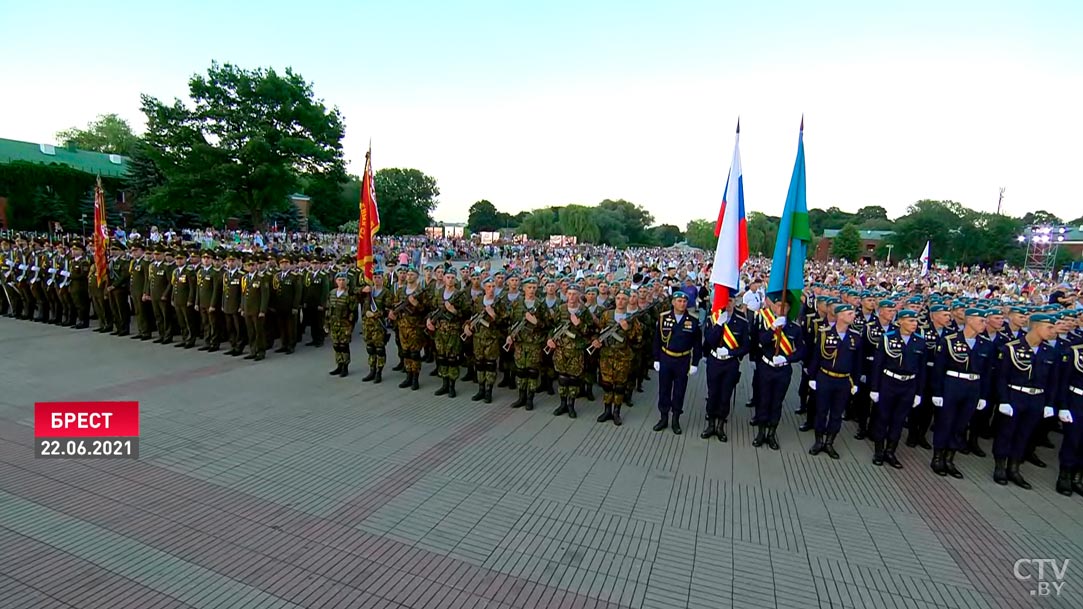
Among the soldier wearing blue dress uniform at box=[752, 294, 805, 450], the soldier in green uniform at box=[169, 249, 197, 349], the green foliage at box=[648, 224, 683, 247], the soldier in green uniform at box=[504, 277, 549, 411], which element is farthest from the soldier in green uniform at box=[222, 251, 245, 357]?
the green foliage at box=[648, 224, 683, 247]

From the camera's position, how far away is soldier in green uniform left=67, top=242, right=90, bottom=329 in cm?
1188

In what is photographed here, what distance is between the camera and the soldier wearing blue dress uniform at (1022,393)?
5.56 m

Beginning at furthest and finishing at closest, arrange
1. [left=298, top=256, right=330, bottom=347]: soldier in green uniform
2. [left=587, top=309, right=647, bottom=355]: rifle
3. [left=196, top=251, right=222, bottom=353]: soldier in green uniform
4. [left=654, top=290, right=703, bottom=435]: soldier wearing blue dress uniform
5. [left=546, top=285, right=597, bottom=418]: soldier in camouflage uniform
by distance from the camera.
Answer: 1. [left=298, top=256, right=330, bottom=347]: soldier in green uniform
2. [left=196, top=251, right=222, bottom=353]: soldier in green uniform
3. [left=546, top=285, right=597, bottom=418]: soldier in camouflage uniform
4. [left=587, top=309, right=647, bottom=355]: rifle
5. [left=654, top=290, right=703, bottom=435]: soldier wearing blue dress uniform

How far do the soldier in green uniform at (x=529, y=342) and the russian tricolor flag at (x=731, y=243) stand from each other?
91.3 inches

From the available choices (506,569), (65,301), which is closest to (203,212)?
(65,301)

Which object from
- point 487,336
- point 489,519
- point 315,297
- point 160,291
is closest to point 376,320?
point 487,336

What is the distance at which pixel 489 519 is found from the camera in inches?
179

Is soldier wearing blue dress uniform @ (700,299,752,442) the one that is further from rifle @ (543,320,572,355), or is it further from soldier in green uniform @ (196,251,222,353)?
soldier in green uniform @ (196,251,222,353)

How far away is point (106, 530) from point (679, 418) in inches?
247

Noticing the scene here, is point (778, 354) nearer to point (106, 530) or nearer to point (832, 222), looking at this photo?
point (106, 530)

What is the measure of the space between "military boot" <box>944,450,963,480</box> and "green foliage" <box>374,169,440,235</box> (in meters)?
67.8

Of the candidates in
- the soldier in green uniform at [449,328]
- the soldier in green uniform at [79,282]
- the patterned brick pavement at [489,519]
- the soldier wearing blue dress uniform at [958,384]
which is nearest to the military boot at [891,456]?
the patterned brick pavement at [489,519]

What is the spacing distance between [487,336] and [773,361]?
381 cm

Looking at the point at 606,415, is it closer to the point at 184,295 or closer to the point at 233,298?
the point at 233,298
